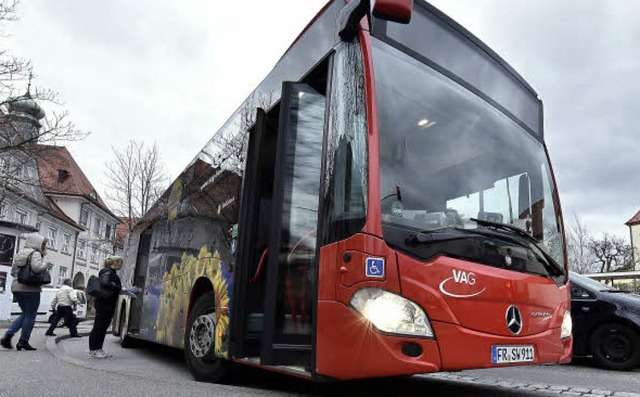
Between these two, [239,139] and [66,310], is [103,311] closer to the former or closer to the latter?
[239,139]

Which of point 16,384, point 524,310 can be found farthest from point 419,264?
point 16,384

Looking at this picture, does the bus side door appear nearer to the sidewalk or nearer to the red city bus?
the red city bus

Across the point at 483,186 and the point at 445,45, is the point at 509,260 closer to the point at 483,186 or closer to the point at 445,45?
the point at 483,186

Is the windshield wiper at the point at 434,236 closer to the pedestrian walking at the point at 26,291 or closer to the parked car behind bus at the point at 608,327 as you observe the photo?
the parked car behind bus at the point at 608,327

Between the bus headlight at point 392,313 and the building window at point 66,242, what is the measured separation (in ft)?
165

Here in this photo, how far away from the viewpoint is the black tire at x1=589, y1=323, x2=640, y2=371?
306 inches

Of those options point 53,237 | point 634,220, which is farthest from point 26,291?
point 634,220

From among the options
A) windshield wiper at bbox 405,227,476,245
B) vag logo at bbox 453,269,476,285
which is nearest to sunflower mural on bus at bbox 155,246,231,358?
windshield wiper at bbox 405,227,476,245

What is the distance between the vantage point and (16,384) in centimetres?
477

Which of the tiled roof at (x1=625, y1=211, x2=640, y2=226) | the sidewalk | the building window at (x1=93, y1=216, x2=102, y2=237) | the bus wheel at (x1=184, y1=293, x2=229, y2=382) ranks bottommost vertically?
the sidewalk

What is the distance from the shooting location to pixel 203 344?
18.1 ft

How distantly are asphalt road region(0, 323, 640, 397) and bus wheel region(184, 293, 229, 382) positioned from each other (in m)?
0.18

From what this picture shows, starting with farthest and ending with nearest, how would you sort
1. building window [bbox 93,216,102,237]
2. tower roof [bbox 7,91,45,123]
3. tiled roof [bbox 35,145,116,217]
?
building window [bbox 93,216,102,237] → tiled roof [bbox 35,145,116,217] → tower roof [bbox 7,91,45,123]

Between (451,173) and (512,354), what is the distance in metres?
1.34
